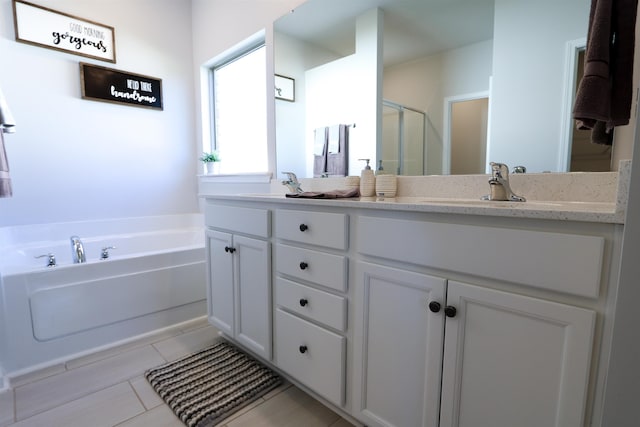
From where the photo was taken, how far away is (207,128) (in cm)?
306

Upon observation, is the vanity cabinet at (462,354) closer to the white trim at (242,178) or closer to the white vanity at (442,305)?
the white vanity at (442,305)

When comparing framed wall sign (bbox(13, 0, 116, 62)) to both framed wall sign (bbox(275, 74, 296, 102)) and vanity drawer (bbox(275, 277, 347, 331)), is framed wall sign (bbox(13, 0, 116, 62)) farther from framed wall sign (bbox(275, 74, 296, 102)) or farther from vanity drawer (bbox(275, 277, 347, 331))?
vanity drawer (bbox(275, 277, 347, 331))

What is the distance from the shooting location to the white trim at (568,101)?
1053mm

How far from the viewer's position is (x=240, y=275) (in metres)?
1.62

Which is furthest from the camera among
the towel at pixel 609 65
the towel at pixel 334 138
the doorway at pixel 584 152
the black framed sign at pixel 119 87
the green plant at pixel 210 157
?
the green plant at pixel 210 157

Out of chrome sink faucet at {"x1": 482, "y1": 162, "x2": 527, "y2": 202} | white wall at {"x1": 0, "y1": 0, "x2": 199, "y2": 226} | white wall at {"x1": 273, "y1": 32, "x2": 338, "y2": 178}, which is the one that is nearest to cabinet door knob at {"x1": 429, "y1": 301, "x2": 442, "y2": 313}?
chrome sink faucet at {"x1": 482, "y1": 162, "x2": 527, "y2": 202}

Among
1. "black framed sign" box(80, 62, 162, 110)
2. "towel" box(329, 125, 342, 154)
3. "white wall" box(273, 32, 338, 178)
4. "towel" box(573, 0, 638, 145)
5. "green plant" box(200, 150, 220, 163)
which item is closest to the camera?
"towel" box(573, 0, 638, 145)

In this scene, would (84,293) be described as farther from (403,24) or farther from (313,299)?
(403,24)

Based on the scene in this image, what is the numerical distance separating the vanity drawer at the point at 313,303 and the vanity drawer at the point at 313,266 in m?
0.04

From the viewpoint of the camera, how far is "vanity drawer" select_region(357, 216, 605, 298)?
669 mm

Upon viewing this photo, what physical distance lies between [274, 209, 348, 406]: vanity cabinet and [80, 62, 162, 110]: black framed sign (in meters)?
2.10

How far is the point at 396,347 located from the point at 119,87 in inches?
112

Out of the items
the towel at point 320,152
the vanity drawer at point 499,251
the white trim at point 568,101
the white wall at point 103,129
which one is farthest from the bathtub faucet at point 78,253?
the white trim at point 568,101

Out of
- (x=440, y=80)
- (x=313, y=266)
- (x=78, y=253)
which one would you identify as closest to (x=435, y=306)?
(x=313, y=266)
